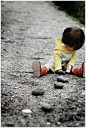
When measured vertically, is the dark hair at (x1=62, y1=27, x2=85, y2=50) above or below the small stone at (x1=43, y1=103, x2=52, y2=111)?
above

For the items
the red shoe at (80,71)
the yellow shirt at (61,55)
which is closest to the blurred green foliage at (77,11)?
the yellow shirt at (61,55)

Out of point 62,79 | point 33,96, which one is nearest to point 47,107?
point 33,96

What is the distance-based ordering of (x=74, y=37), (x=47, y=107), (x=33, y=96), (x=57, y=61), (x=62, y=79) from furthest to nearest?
(x=57, y=61) → (x=74, y=37) → (x=62, y=79) → (x=33, y=96) → (x=47, y=107)

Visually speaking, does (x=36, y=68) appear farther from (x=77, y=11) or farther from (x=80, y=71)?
(x=77, y=11)

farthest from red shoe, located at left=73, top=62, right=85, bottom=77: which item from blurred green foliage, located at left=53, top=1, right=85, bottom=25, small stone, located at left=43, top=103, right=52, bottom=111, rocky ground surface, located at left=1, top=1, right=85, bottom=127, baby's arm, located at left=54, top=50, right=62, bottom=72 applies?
blurred green foliage, located at left=53, top=1, right=85, bottom=25

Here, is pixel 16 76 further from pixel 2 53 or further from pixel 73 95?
pixel 2 53

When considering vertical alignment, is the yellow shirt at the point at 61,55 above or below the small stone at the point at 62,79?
above

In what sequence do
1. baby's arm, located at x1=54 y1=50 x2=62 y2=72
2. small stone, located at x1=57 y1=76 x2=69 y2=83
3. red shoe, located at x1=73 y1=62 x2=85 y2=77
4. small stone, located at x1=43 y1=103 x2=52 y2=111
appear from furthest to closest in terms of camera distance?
baby's arm, located at x1=54 y1=50 x2=62 y2=72 → red shoe, located at x1=73 y1=62 x2=85 y2=77 → small stone, located at x1=57 y1=76 x2=69 y2=83 → small stone, located at x1=43 y1=103 x2=52 y2=111

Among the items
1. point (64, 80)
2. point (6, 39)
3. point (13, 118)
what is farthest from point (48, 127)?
point (6, 39)

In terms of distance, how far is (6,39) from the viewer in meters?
4.13

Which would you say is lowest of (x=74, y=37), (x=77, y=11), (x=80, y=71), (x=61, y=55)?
(x=77, y=11)

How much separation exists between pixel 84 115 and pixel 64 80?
0.67m

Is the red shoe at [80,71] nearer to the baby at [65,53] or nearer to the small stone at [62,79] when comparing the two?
the baby at [65,53]

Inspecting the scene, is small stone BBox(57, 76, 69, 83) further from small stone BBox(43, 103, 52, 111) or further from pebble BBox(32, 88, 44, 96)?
small stone BBox(43, 103, 52, 111)
